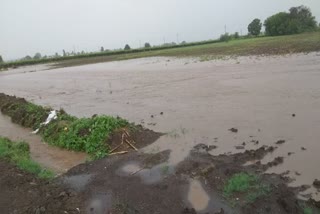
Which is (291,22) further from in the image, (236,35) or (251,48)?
(251,48)

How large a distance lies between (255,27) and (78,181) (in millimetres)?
79369

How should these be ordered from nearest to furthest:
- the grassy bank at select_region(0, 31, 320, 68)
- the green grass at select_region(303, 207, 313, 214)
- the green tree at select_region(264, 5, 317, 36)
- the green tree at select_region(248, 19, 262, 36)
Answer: the green grass at select_region(303, 207, 313, 214) → the grassy bank at select_region(0, 31, 320, 68) → the green tree at select_region(264, 5, 317, 36) → the green tree at select_region(248, 19, 262, 36)

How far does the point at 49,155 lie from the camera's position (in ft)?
31.2

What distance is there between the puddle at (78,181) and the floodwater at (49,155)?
29.1 inches

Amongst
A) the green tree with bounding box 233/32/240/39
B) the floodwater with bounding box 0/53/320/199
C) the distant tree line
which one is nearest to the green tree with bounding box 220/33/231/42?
the green tree with bounding box 233/32/240/39

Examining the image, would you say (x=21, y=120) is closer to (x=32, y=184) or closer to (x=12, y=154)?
(x=12, y=154)

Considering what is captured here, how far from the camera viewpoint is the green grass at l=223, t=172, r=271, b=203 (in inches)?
229

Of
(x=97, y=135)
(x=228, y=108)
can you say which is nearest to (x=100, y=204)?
(x=97, y=135)

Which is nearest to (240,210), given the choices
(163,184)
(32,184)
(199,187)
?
(199,187)

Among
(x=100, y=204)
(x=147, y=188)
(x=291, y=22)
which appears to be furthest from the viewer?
(x=291, y=22)

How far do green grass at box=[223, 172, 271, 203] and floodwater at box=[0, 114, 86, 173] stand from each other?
3914 mm

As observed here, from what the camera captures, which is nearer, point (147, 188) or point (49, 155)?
point (147, 188)

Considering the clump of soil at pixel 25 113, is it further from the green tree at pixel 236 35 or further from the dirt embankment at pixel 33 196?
the green tree at pixel 236 35

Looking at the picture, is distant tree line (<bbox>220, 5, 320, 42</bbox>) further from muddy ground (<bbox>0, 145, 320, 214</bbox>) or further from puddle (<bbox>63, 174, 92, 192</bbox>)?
puddle (<bbox>63, 174, 92, 192</bbox>)
